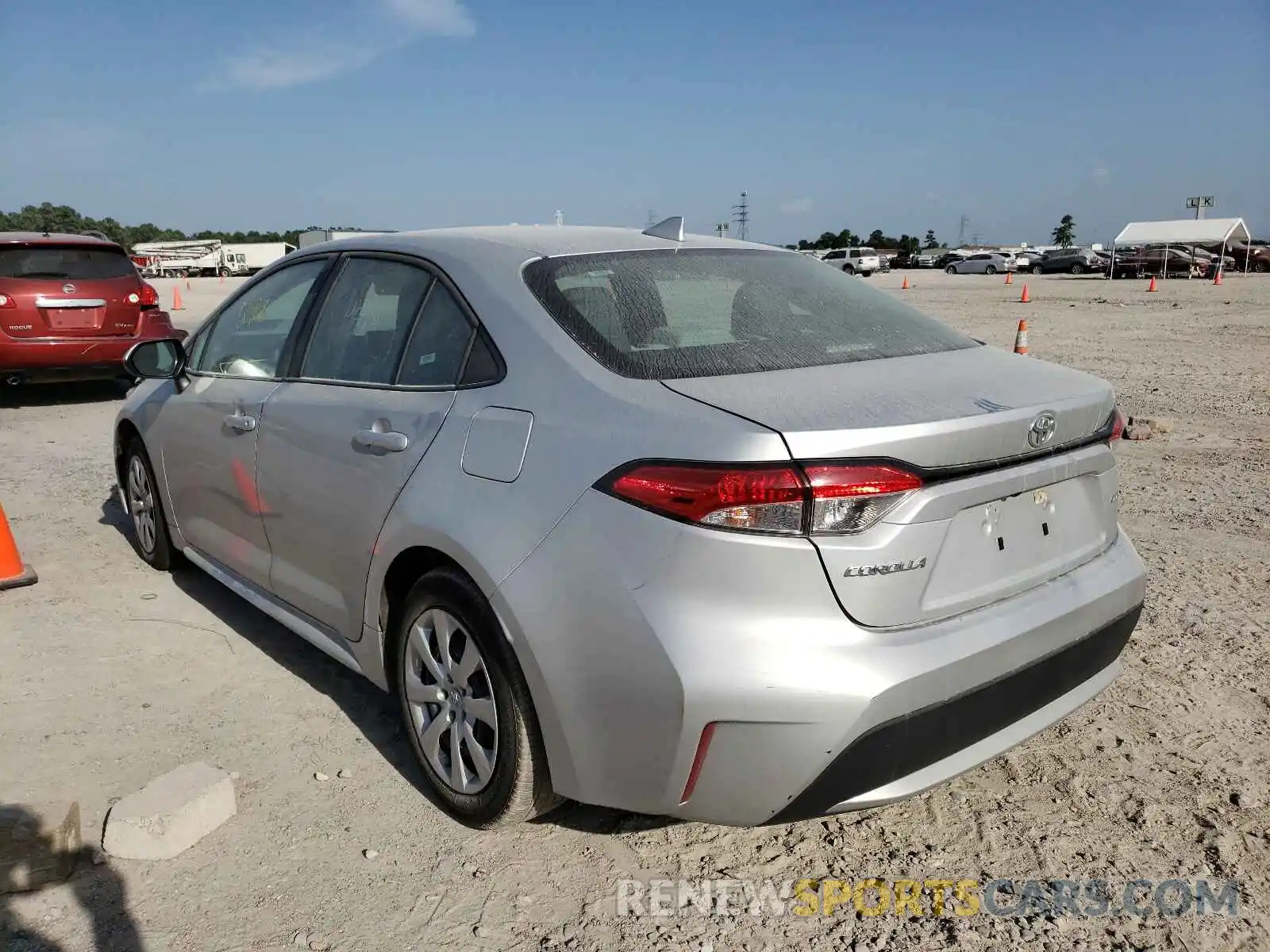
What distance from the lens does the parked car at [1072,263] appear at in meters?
46.9

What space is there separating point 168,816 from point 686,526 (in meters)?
1.70

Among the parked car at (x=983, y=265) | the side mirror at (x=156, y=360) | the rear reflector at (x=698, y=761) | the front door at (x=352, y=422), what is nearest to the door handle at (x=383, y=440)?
the front door at (x=352, y=422)

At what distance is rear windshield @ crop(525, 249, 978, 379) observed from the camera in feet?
8.66

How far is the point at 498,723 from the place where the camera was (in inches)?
105

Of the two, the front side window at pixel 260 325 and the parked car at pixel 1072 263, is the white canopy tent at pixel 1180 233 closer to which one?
the parked car at pixel 1072 263

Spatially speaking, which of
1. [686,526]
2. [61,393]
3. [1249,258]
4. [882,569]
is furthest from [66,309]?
[1249,258]

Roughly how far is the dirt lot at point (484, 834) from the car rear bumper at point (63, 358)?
5.22 meters

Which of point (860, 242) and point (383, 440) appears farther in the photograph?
point (860, 242)

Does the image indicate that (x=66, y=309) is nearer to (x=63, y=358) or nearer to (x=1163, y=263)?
(x=63, y=358)

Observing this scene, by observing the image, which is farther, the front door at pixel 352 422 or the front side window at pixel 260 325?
the front side window at pixel 260 325

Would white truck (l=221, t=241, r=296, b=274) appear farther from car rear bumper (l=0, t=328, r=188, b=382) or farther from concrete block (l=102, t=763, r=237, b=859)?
concrete block (l=102, t=763, r=237, b=859)

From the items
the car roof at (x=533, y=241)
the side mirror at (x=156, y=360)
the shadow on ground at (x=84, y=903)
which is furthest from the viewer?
the side mirror at (x=156, y=360)

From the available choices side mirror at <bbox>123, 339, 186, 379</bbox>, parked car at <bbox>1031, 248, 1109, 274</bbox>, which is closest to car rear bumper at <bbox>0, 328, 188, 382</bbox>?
side mirror at <bbox>123, 339, 186, 379</bbox>

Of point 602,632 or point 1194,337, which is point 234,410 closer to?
point 602,632
